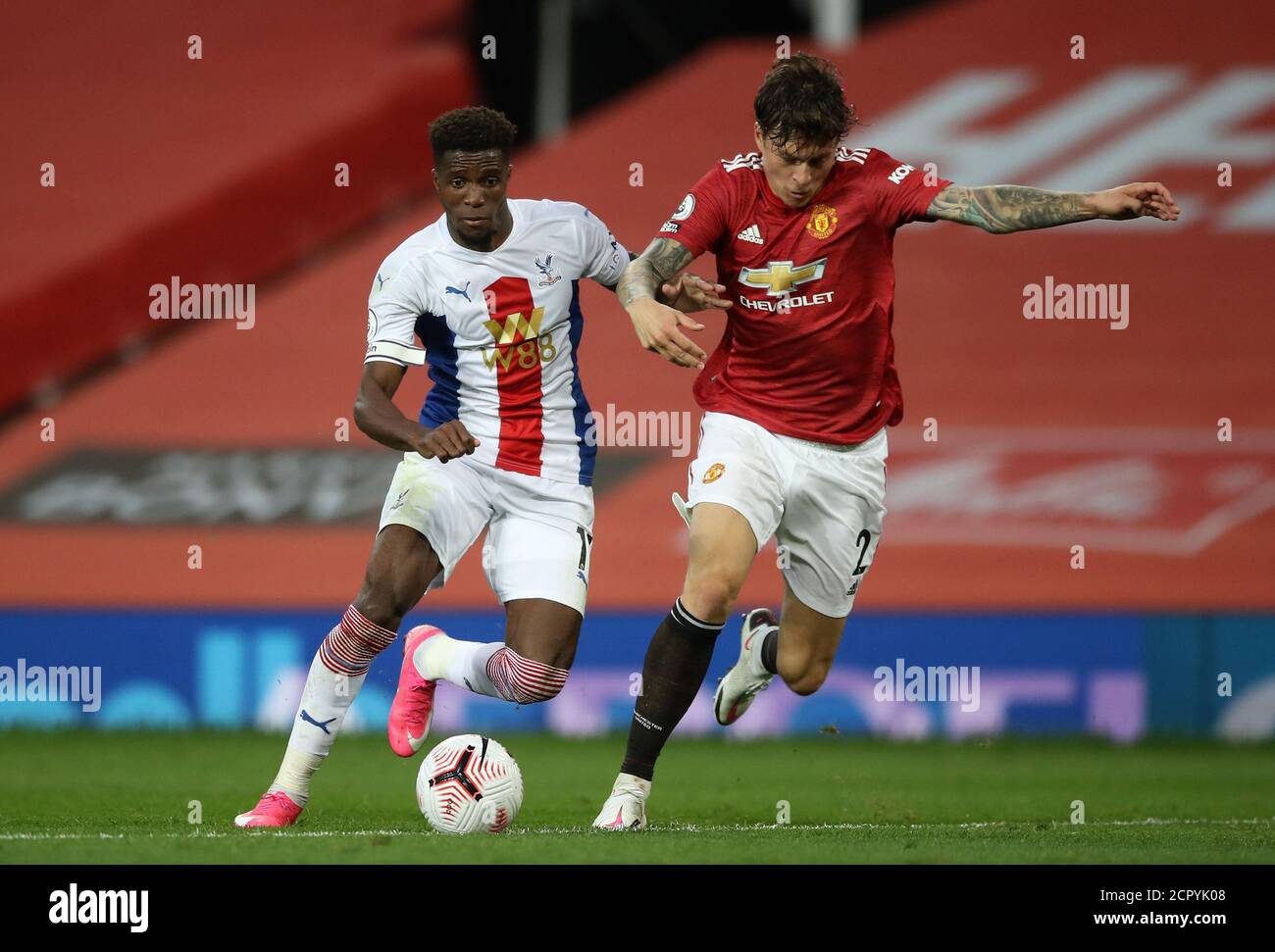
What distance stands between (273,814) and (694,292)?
7.10 ft

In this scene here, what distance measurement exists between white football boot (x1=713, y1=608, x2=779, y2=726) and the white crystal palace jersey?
96 centimetres

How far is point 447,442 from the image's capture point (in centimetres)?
550

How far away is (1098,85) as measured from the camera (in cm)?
1274

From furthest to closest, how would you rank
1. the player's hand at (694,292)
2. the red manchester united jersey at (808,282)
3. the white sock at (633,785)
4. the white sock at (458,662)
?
1. the white sock at (458,662)
2. the red manchester united jersey at (808,282)
3. the white sock at (633,785)
4. the player's hand at (694,292)

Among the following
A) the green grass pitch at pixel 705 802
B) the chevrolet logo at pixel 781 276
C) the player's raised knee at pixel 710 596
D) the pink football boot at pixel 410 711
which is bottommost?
the green grass pitch at pixel 705 802

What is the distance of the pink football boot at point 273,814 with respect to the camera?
18.7 ft

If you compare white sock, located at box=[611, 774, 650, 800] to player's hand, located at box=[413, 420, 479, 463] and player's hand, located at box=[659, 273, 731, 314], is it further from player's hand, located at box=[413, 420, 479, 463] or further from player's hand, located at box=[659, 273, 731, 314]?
player's hand, located at box=[659, 273, 731, 314]

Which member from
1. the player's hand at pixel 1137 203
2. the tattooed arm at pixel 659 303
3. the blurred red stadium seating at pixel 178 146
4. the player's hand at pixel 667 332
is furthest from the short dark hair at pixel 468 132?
the blurred red stadium seating at pixel 178 146

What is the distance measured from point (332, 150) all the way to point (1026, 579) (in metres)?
5.98

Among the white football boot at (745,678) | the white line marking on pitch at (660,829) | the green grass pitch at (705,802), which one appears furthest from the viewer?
the white football boot at (745,678)

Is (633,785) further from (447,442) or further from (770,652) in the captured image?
(447,442)

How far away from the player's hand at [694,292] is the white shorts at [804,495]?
1.72ft

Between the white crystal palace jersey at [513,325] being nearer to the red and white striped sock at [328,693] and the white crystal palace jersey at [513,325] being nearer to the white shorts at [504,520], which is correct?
the white shorts at [504,520]

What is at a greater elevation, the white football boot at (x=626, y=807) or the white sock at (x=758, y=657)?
the white sock at (x=758, y=657)
